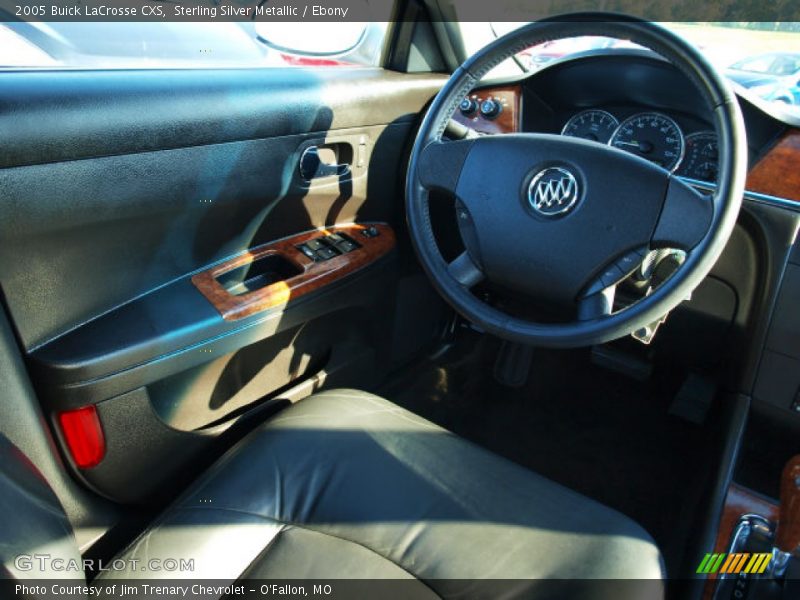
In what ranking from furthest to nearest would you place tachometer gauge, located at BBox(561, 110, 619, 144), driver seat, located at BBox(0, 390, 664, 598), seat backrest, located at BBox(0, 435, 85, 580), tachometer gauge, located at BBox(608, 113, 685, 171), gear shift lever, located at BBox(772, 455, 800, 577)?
tachometer gauge, located at BBox(561, 110, 619, 144), tachometer gauge, located at BBox(608, 113, 685, 171), gear shift lever, located at BBox(772, 455, 800, 577), driver seat, located at BBox(0, 390, 664, 598), seat backrest, located at BBox(0, 435, 85, 580)

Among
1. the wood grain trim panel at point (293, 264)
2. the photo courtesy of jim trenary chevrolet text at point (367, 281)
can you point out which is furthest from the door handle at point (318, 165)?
the wood grain trim panel at point (293, 264)

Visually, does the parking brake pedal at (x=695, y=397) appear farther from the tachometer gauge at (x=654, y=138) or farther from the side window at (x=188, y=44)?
the side window at (x=188, y=44)

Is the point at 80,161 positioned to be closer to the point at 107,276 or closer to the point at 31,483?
the point at 107,276

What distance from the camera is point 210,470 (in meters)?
1.08

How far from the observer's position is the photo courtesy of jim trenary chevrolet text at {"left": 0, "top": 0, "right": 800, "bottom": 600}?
96cm

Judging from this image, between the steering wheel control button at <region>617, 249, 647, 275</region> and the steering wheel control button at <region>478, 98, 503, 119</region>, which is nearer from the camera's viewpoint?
the steering wheel control button at <region>617, 249, 647, 275</region>

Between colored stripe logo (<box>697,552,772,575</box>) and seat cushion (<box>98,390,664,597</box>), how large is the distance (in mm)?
342

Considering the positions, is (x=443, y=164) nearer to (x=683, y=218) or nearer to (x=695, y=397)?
(x=683, y=218)

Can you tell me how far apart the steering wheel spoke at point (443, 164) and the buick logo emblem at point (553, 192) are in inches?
6.4

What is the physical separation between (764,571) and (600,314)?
625 mm

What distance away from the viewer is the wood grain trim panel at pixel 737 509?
1.28m

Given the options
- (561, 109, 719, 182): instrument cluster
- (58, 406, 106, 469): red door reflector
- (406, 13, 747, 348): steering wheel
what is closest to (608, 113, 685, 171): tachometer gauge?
(561, 109, 719, 182): instrument cluster

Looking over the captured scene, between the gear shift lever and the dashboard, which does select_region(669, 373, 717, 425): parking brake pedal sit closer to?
the gear shift lever

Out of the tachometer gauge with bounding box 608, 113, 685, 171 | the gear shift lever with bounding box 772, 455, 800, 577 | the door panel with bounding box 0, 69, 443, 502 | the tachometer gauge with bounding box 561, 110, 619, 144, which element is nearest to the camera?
the door panel with bounding box 0, 69, 443, 502
